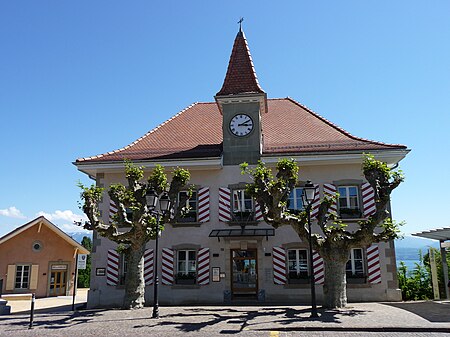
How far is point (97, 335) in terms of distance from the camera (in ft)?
31.6

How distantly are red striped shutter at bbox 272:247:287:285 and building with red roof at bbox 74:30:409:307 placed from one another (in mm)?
42

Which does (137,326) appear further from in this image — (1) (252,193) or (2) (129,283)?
(1) (252,193)

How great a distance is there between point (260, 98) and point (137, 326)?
11225 mm

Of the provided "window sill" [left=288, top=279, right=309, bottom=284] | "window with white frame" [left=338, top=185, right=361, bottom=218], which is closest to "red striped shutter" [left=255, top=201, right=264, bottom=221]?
"window sill" [left=288, top=279, right=309, bottom=284]

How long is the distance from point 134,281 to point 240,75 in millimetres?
10574

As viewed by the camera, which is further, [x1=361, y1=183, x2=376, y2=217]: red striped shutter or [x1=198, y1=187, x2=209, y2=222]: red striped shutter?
[x1=198, y1=187, x2=209, y2=222]: red striped shutter

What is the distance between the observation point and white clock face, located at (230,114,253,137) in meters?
17.7

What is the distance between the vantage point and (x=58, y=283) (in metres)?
25.9

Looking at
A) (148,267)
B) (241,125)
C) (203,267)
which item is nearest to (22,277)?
(148,267)

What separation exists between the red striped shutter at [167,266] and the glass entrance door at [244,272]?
267cm

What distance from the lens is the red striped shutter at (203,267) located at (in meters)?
16.5

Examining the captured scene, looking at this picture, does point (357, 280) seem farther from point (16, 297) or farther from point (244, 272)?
point (16, 297)

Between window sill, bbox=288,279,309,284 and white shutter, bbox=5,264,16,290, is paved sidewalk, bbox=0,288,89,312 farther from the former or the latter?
window sill, bbox=288,279,309,284

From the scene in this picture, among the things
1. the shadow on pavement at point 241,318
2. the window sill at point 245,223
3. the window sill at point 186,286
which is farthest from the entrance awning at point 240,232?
the shadow on pavement at point 241,318
